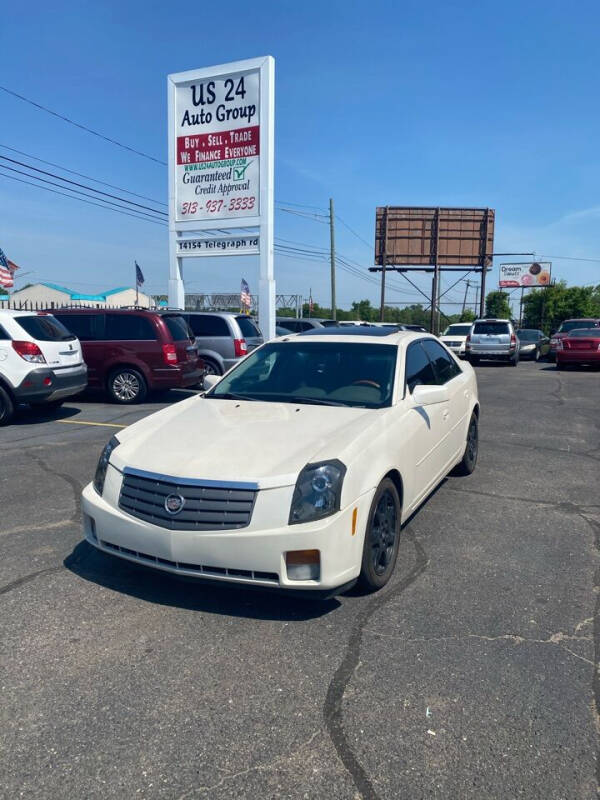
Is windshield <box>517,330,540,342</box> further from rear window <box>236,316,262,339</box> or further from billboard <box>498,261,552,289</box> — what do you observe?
billboard <box>498,261,552,289</box>

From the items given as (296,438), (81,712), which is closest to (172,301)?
(296,438)

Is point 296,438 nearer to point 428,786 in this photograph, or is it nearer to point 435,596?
point 435,596

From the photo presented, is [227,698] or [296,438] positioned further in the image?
[296,438]

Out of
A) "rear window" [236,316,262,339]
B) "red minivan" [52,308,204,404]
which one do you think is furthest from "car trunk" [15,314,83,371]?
"rear window" [236,316,262,339]

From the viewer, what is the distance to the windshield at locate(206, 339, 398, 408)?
465 cm

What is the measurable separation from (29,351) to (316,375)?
232 inches

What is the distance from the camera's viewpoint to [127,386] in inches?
470

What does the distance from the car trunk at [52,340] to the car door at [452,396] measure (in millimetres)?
6059

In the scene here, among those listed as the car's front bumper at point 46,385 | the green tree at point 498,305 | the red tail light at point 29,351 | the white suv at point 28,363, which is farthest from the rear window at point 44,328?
the green tree at point 498,305

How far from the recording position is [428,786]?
2275 millimetres

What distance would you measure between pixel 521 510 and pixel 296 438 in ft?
8.76

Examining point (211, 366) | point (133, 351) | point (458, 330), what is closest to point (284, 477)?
point (133, 351)

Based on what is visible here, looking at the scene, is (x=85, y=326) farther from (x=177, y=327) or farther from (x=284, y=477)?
(x=284, y=477)

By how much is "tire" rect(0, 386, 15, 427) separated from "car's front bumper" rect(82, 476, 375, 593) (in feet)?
22.0
